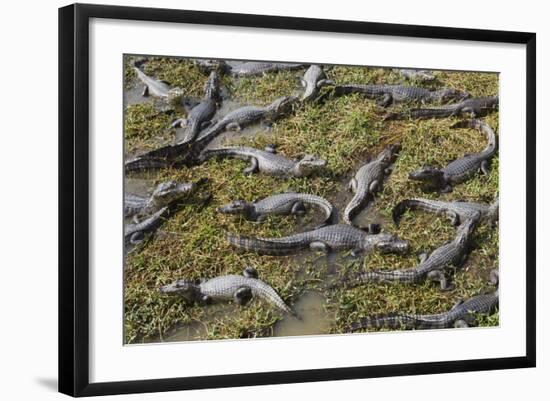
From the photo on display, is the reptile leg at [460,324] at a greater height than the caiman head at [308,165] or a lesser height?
lesser

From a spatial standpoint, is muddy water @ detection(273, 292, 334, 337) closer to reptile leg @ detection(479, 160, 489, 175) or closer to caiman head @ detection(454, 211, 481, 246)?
caiman head @ detection(454, 211, 481, 246)

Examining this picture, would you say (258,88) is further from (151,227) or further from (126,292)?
(126,292)

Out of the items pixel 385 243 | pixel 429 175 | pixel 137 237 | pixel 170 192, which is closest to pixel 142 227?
pixel 137 237

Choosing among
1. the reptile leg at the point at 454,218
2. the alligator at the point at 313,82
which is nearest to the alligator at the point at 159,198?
the alligator at the point at 313,82

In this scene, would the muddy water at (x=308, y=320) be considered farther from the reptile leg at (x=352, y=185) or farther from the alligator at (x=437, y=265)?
the reptile leg at (x=352, y=185)

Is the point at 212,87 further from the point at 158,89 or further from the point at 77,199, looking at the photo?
the point at 77,199

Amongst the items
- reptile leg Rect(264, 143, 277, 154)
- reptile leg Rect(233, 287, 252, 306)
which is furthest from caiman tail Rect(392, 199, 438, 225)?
reptile leg Rect(233, 287, 252, 306)
